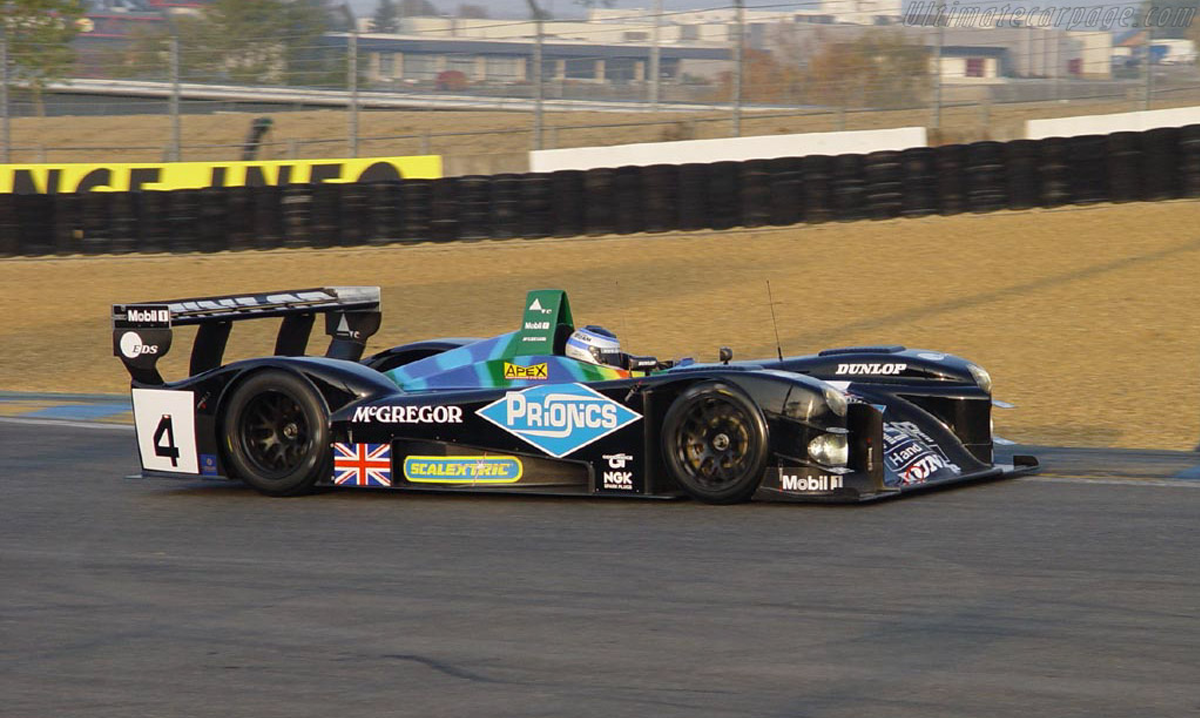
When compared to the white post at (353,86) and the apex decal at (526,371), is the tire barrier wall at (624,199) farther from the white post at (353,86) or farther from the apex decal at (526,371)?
the apex decal at (526,371)

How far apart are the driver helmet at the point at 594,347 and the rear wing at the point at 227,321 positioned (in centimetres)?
151

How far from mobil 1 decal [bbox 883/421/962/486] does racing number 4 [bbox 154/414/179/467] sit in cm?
352

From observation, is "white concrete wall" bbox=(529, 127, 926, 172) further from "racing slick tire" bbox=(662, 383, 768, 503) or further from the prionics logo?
"racing slick tire" bbox=(662, 383, 768, 503)

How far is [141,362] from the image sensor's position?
781 centimetres

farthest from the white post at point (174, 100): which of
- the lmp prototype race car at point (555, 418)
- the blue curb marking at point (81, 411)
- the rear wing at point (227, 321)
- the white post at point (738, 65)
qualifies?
the lmp prototype race car at point (555, 418)

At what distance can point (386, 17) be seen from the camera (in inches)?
985

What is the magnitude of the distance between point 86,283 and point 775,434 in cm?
1452

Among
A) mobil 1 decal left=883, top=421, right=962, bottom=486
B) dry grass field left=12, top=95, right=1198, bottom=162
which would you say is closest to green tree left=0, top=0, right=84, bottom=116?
dry grass field left=12, top=95, right=1198, bottom=162

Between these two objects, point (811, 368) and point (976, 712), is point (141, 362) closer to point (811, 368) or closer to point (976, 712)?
point (811, 368)

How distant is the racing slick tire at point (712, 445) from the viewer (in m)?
6.68

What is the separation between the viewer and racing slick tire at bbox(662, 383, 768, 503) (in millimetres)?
6680

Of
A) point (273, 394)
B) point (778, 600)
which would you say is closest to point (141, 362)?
point (273, 394)

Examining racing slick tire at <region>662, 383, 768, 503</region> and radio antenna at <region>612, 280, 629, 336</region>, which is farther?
radio antenna at <region>612, 280, 629, 336</region>

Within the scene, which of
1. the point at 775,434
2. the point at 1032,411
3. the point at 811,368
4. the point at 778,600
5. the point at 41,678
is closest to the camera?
the point at 41,678
